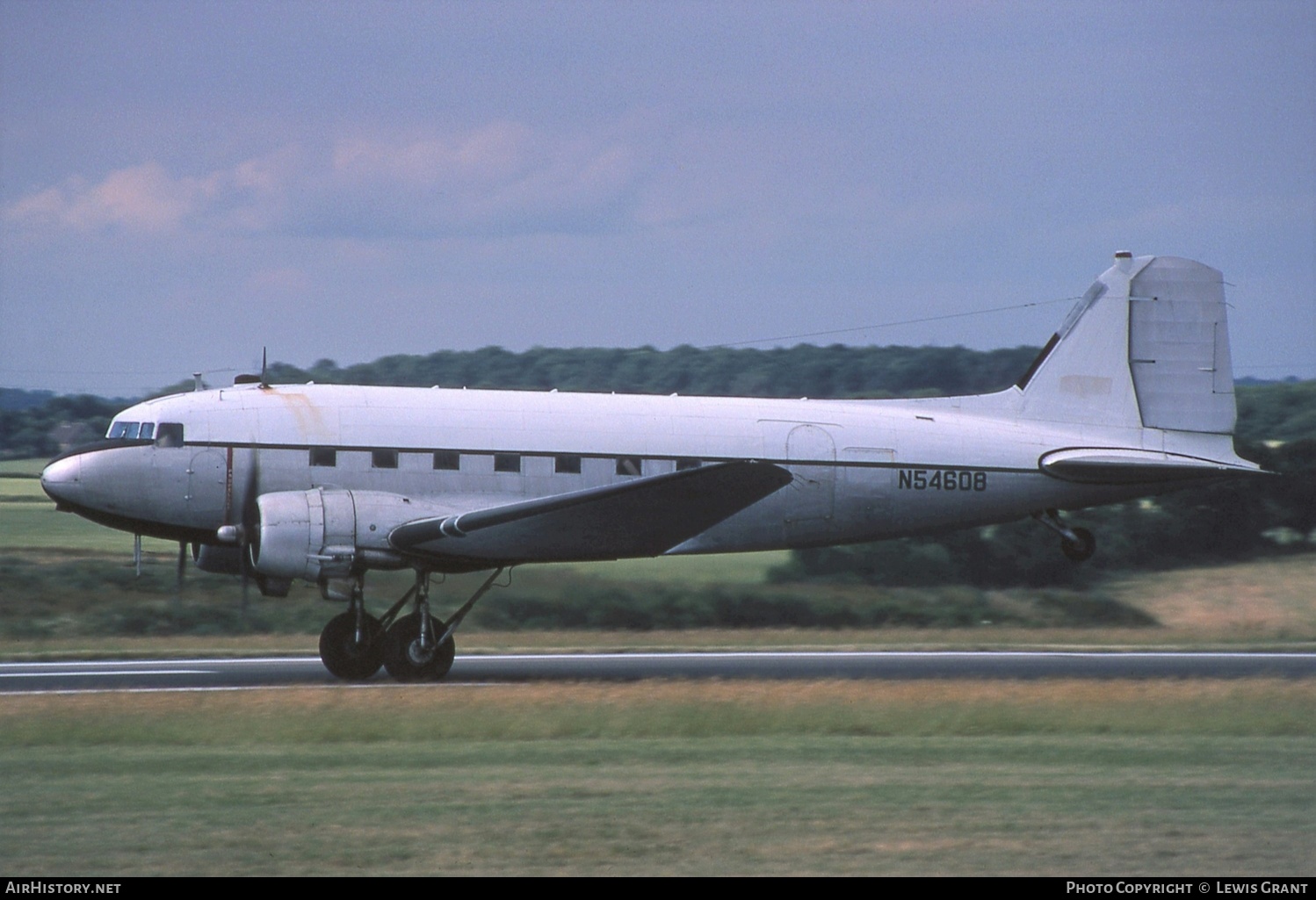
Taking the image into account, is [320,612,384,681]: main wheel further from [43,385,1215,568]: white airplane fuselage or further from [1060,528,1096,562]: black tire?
[1060,528,1096,562]: black tire

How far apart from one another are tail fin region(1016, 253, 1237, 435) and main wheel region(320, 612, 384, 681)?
10067 mm

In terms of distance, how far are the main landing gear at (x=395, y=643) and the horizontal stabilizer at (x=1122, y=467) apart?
8442 millimetres

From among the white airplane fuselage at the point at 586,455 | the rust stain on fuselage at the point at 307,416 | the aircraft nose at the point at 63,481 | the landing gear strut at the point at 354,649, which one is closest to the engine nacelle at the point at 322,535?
the white airplane fuselage at the point at 586,455

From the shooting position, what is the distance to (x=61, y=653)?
21891mm

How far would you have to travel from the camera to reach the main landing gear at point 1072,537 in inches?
796

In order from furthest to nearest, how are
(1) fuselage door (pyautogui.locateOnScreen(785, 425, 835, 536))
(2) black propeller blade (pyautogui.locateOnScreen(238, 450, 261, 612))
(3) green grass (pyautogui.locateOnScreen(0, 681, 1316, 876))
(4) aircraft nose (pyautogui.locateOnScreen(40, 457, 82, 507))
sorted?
(1) fuselage door (pyautogui.locateOnScreen(785, 425, 835, 536))
(2) black propeller blade (pyautogui.locateOnScreen(238, 450, 261, 612))
(4) aircraft nose (pyautogui.locateOnScreen(40, 457, 82, 507))
(3) green grass (pyautogui.locateOnScreen(0, 681, 1316, 876))

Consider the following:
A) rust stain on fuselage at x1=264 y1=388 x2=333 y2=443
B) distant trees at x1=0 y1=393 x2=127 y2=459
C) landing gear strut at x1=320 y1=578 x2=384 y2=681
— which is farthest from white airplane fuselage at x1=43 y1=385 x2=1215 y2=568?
distant trees at x1=0 y1=393 x2=127 y2=459

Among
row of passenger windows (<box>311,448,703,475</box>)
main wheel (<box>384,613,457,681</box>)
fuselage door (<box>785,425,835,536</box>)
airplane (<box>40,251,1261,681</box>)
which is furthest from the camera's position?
fuselage door (<box>785,425,835,536</box>)

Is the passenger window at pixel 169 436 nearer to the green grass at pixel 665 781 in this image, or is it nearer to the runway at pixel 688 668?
A: the runway at pixel 688 668

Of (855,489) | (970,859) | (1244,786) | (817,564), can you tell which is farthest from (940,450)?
(970,859)

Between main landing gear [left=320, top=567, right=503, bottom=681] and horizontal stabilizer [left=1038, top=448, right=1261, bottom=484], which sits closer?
main landing gear [left=320, top=567, right=503, bottom=681]

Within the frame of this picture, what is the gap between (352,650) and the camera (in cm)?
1773

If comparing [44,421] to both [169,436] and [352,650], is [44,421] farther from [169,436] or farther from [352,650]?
[352,650]

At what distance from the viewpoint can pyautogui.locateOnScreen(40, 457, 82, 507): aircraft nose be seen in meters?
17.2
